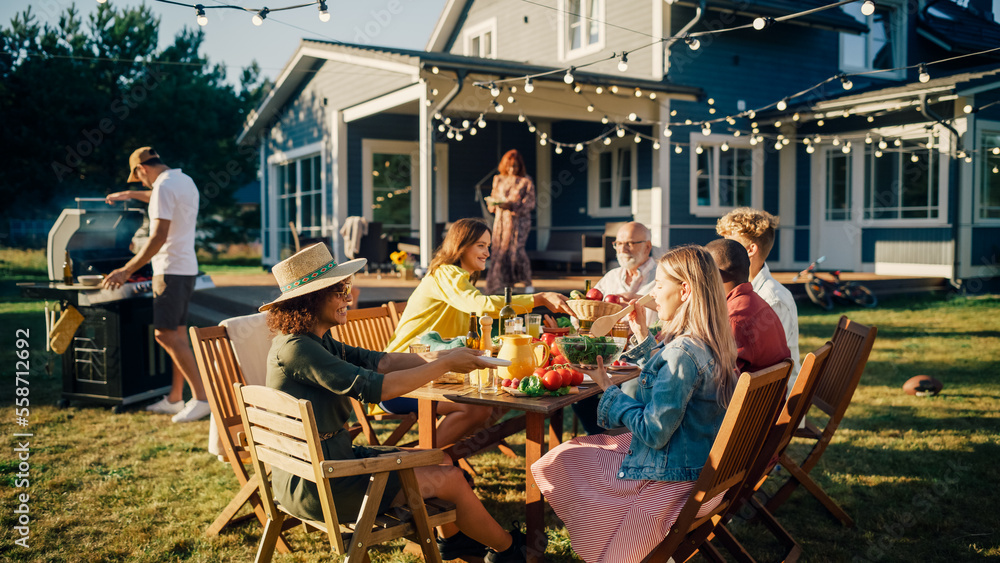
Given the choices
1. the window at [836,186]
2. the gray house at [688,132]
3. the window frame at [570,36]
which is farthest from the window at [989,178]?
the window frame at [570,36]

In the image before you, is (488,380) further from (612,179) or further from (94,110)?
(94,110)

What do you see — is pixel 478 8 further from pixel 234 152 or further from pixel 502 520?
pixel 234 152

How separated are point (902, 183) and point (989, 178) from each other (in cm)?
125

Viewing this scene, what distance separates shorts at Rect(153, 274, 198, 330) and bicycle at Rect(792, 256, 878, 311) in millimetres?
8758

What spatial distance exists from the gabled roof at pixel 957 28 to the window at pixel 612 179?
22.3ft

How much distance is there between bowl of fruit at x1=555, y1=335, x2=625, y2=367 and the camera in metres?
3.15

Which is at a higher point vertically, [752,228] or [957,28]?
[957,28]

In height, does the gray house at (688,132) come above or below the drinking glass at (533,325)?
above

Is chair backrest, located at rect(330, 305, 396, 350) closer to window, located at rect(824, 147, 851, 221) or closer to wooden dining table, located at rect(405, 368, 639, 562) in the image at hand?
wooden dining table, located at rect(405, 368, 639, 562)

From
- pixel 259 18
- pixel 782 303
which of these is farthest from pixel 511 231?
pixel 782 303

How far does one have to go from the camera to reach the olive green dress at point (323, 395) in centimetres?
243

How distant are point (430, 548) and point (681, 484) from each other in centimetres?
86

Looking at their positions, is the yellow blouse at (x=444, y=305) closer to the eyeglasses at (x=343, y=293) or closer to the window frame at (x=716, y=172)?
the eyeglasses at (x=343, y=293)

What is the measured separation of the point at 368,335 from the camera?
443 cm
